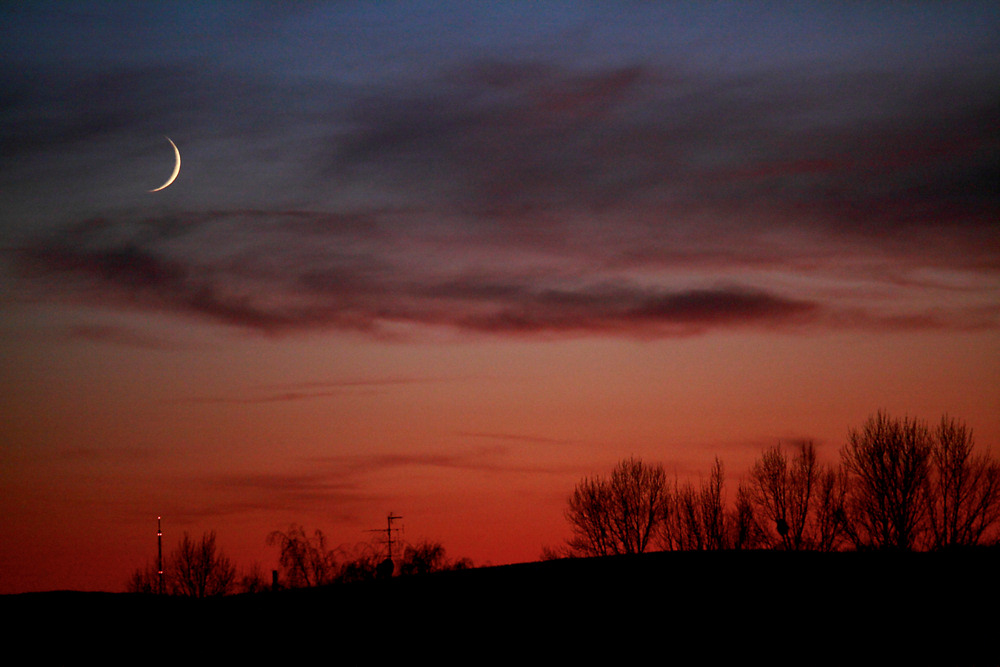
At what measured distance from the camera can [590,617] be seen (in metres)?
33.5

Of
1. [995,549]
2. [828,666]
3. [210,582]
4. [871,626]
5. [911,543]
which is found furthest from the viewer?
[210,582]

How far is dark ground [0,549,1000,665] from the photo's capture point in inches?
1172

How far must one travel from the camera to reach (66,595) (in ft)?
137

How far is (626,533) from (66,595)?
188 ft

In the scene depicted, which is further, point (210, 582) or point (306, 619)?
point (210, 582)

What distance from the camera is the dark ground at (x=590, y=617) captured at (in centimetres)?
2978

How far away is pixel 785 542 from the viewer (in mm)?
79812

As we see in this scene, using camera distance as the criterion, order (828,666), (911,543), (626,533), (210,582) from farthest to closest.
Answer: (210,582)
(626,533)
(911,543)
(828,666)

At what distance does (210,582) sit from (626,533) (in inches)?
2347

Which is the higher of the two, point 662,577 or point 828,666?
point 662,577

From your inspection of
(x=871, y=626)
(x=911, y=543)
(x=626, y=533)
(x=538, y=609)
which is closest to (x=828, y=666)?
(x=871, y=626)

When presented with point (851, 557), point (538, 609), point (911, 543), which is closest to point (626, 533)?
point (911, 543)

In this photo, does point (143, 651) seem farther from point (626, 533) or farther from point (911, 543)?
point (626, 533)

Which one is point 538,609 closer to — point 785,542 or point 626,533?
point 785,542
